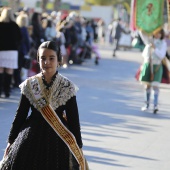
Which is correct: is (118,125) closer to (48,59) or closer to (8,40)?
(8,40)

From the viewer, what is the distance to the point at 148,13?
13.5 metres

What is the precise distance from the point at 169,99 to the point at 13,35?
429 cm

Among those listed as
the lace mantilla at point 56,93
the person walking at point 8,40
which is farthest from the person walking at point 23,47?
the lace mantilla at point 56,93

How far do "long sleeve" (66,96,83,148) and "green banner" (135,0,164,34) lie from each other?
7.77m

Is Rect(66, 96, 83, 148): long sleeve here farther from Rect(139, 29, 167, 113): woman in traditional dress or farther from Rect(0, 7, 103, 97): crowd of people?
Rect(139, 29, 167, 113): woman in traditional dress

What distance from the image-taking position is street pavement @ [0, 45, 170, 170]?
8852mm

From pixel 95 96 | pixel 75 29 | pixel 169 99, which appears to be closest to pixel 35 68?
pixel 95 96

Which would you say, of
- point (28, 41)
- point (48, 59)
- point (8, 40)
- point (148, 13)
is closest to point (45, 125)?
point (48, 59)

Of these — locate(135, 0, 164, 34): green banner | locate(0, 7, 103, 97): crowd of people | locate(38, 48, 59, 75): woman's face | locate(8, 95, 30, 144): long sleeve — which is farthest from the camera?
locate(0, 7, 103, 97): crowd of people

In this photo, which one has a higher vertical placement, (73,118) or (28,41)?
(73,118)

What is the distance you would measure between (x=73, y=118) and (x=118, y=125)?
5.90 meters

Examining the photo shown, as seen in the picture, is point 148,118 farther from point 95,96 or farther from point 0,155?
point 0,155

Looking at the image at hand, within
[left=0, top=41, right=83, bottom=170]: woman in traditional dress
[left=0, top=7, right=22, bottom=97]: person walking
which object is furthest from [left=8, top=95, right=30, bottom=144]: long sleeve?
[left=0, top=7, right=22, bottom=97]: person walking

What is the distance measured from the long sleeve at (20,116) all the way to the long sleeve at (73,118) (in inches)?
13.0
